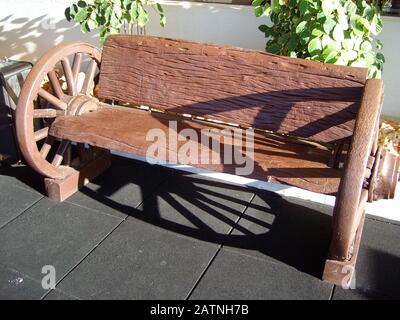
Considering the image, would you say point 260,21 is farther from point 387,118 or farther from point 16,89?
point 16,89

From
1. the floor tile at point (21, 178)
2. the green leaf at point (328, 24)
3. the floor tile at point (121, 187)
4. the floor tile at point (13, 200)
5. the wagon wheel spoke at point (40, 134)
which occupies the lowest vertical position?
the floor tile at point (13, 200)

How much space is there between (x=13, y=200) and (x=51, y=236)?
49 centimetres

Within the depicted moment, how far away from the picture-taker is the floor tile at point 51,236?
207cm

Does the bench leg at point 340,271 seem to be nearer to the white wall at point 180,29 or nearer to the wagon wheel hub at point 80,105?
the wagon wheel hub at point 80,105

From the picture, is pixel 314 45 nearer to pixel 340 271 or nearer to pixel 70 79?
pixel 340 271

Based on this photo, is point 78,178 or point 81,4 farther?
point 81,4

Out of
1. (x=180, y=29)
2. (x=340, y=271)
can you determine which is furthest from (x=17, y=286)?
(x=180, y=29)

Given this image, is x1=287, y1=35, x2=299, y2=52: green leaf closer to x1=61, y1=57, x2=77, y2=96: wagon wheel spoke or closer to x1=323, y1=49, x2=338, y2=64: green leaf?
x1=323, y1=49, x2=338, y2=64: green leaf

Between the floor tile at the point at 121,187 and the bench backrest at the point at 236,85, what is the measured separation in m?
0.60

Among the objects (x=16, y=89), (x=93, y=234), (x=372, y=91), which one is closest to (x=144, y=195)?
(x=93, y=234)

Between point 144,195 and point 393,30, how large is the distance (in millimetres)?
2192

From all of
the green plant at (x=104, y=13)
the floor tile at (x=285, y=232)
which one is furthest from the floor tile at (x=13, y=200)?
the floor tile at (x=285, y=232)

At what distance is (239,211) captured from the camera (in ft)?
8.25

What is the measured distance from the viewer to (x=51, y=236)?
2.25 m
